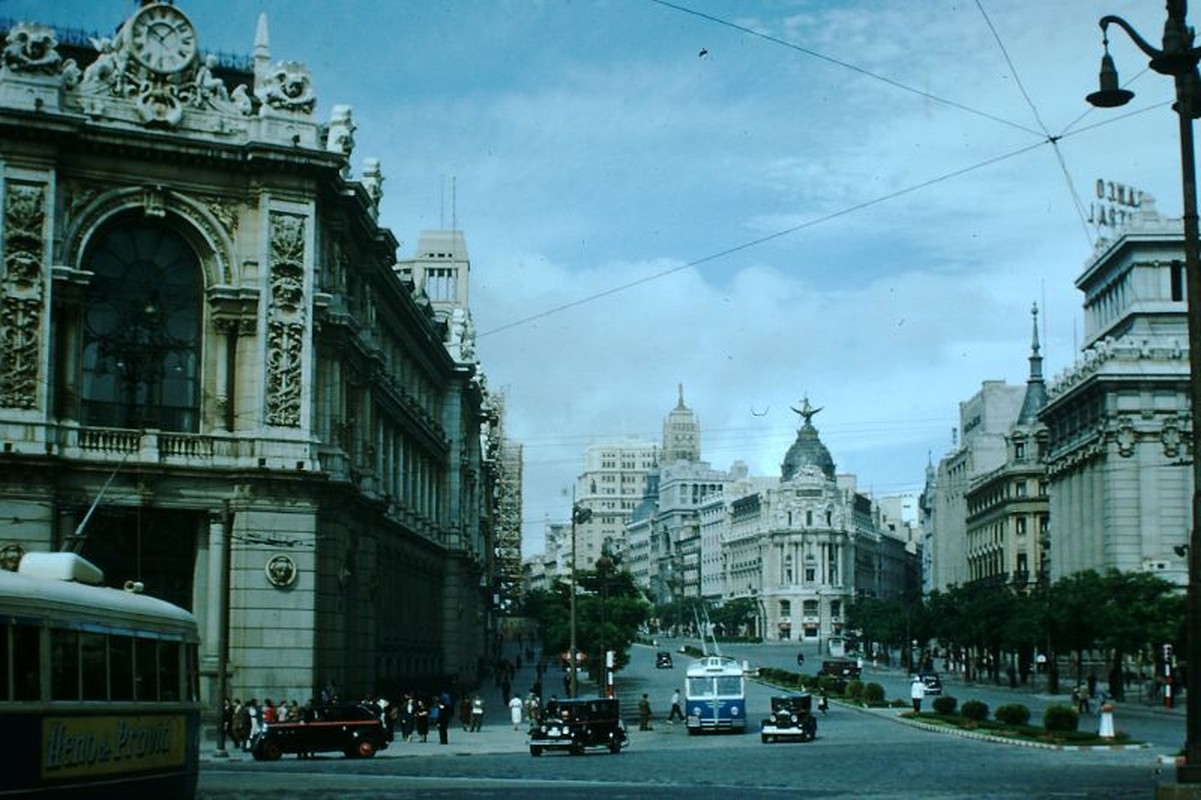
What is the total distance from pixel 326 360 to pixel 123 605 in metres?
32.6

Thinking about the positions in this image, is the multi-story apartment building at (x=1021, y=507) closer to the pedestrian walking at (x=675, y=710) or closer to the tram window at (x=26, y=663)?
the pedestrian walking at (x=675, y=710)

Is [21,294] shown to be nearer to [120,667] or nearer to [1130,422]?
[120,667]

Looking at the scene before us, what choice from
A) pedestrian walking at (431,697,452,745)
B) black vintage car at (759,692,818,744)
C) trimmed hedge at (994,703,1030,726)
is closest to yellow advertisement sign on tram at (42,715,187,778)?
pedestrian walking at (431,697,452,745)

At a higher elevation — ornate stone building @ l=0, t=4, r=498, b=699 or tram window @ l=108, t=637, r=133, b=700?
ornate stone building @ l=0, t=4, r=498, b=699

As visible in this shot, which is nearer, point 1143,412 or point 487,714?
point 487,714

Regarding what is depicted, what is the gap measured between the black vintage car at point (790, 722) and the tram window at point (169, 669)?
35.4 meters

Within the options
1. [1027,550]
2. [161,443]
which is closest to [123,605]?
[161,443]

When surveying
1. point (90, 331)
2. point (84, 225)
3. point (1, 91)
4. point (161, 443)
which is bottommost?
point (161, 443)

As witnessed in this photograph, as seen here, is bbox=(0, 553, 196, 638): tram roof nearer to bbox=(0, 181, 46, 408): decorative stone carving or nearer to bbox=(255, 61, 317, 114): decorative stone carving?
bbox=(0, 181, 46, 408): decorative stone carving

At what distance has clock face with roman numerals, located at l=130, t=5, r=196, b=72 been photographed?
52031 millimetres

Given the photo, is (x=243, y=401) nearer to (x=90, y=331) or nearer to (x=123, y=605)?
(x=90, y=331)

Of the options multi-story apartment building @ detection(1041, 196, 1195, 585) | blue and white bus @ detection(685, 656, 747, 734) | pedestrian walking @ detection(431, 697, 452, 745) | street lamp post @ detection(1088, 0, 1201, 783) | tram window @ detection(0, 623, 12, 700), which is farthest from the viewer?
multi-story apartment building @ detection(1041, 196, 1195, 585)

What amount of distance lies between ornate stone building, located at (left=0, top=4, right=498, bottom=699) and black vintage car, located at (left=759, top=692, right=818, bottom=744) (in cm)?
1465

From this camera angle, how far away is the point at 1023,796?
30938mm
